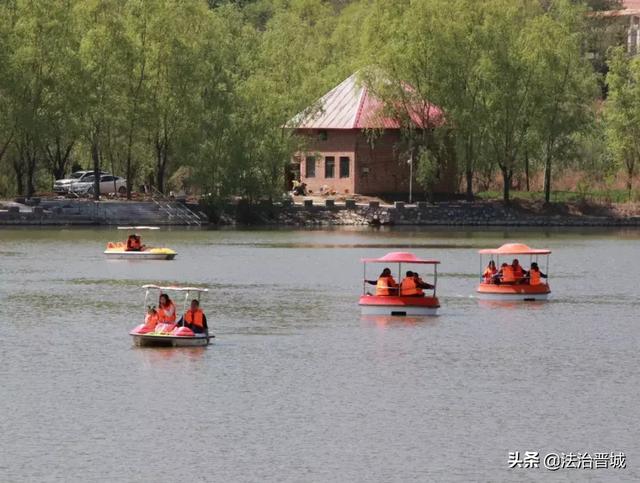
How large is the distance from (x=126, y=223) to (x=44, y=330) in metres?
63.9

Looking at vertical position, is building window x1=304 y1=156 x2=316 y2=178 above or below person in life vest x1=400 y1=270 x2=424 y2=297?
above

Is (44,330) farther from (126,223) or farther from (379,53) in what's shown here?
(379,53)

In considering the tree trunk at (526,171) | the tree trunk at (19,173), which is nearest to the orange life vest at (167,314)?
the tree trunk at (19,173)

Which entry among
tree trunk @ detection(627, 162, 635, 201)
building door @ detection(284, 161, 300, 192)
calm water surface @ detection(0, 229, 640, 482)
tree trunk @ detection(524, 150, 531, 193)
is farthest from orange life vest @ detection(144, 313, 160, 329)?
tree trunk @ detection(627, 162, 635, 201)

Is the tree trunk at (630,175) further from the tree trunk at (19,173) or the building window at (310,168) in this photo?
the tree trunk at (19,173)

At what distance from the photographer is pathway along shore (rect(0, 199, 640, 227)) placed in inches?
4675

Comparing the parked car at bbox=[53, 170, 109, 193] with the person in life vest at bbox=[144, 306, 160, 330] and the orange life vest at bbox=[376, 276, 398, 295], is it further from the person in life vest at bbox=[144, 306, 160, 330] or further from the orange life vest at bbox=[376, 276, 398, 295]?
the person in life vest at bbox=[144, 306, 160, 330]

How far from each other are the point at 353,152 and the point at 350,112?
3761 mm

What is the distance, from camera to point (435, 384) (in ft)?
147

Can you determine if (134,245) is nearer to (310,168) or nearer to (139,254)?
(139,254)

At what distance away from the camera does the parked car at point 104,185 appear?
12438 centimetres

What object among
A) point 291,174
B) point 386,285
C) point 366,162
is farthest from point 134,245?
point 291,174

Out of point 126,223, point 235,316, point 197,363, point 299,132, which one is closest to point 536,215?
point 299,132

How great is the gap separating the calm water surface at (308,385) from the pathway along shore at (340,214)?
136 ft
